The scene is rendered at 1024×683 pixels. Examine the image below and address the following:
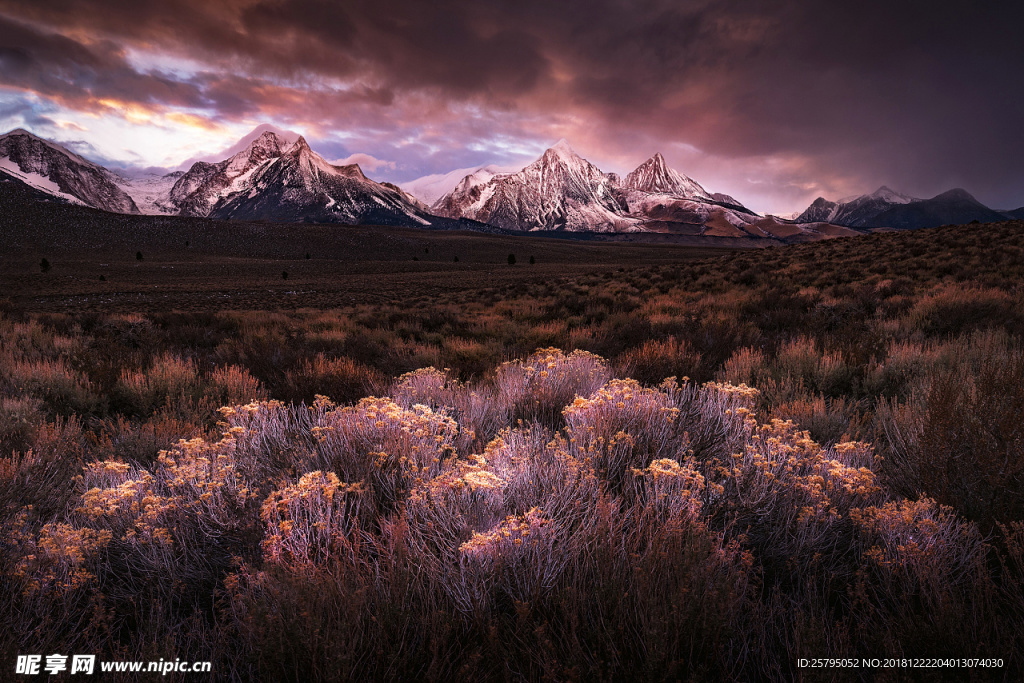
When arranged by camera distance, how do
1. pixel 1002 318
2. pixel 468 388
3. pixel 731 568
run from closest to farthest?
pixel 731 568 < pixel 468 388 < pixel 1002 318

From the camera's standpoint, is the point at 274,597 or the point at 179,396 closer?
the point at 274,597

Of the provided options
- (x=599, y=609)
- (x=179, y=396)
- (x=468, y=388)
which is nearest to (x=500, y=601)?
(x=599, y=609)

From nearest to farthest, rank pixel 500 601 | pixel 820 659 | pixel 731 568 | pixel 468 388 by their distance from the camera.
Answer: pixel 820 659, pixel 731 568, pixel 500 601, pixel 468 388

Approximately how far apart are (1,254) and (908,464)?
96.0 metres

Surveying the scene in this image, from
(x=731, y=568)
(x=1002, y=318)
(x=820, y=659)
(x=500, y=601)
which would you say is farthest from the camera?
(x=1002, y=318)

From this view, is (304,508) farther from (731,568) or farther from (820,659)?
(820,659)

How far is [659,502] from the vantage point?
2.03 meters

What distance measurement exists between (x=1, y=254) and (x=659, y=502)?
312ft

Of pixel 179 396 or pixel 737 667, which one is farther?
pixel 179 396

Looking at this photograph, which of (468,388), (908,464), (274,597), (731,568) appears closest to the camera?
(274,597)

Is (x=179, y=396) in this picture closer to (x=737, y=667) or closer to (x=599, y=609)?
(x=599, y=609)

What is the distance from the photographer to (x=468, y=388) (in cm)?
439

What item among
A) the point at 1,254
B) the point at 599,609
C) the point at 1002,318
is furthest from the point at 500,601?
the point at 1,254

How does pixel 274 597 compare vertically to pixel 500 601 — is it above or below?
above
